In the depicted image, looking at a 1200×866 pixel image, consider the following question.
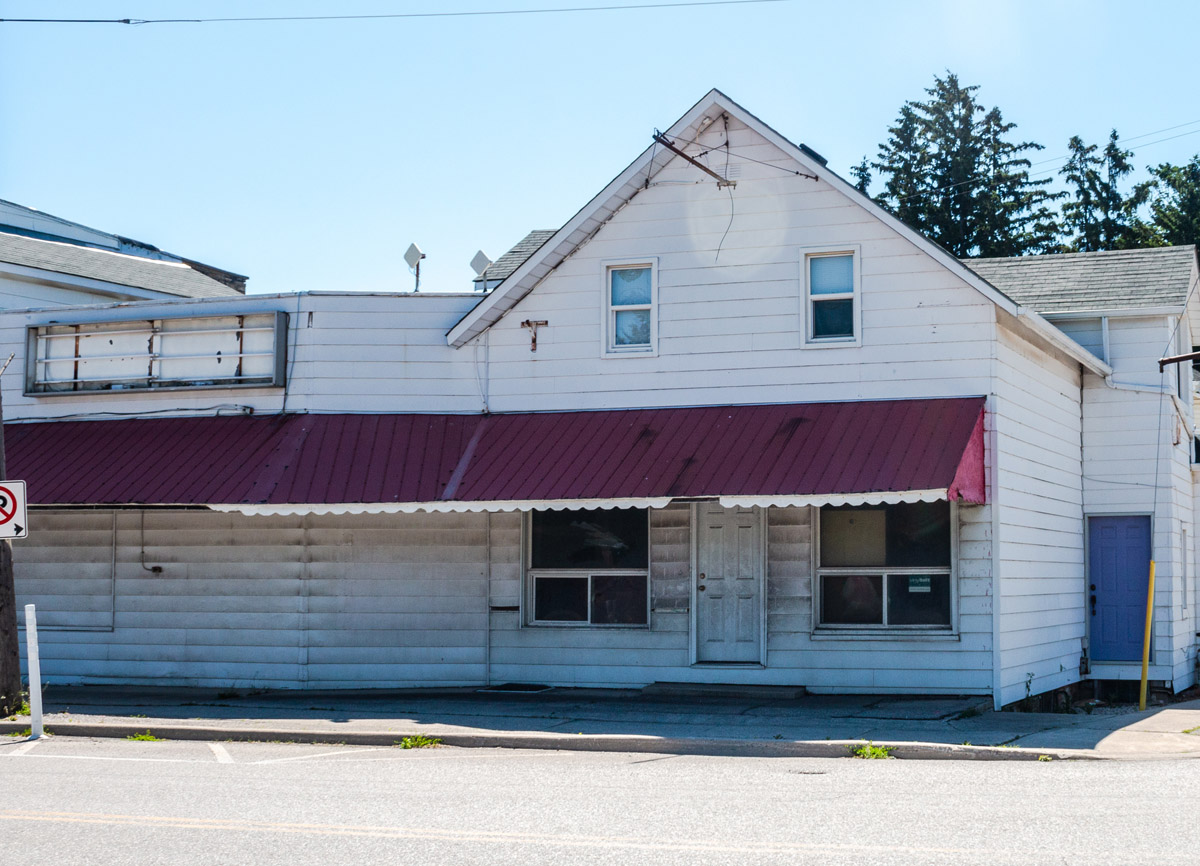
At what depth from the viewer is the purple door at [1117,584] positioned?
1850 centimetres

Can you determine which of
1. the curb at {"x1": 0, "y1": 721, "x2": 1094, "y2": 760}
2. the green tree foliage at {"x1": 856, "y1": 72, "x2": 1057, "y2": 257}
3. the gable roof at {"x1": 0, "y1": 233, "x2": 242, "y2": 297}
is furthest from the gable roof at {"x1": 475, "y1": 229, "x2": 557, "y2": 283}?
the green tree foliage at {"x1": 856, "y1": 72, "x2": 1057, "y2": 257}

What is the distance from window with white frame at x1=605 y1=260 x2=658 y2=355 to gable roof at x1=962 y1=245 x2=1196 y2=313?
4996 mm

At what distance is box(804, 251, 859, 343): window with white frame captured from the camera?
15.7m

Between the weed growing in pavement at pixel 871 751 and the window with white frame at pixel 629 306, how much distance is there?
6.48m

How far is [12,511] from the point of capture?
13469mm

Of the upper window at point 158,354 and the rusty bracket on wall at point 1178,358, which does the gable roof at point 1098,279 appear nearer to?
the rusty bracket on wall at point 1178,358

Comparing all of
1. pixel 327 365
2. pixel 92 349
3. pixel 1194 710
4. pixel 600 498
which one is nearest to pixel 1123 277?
pixel 1194 710

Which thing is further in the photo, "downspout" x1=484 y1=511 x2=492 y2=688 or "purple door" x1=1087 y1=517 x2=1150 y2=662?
"purple door" x1=1087 y1=517 x2=1150 y2=662

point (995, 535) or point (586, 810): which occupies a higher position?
point (995, 535)

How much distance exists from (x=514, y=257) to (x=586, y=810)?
1631cm

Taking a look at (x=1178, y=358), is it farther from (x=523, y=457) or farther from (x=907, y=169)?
(x=907, y=169)

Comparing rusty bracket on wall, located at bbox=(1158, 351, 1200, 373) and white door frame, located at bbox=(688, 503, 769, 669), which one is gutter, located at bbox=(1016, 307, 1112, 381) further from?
white door frame, located at bbox=(688, 503, 769, 669)

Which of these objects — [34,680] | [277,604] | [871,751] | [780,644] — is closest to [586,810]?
[871,751]

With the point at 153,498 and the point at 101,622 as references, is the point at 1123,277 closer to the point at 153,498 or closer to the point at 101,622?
the point at 153,498
